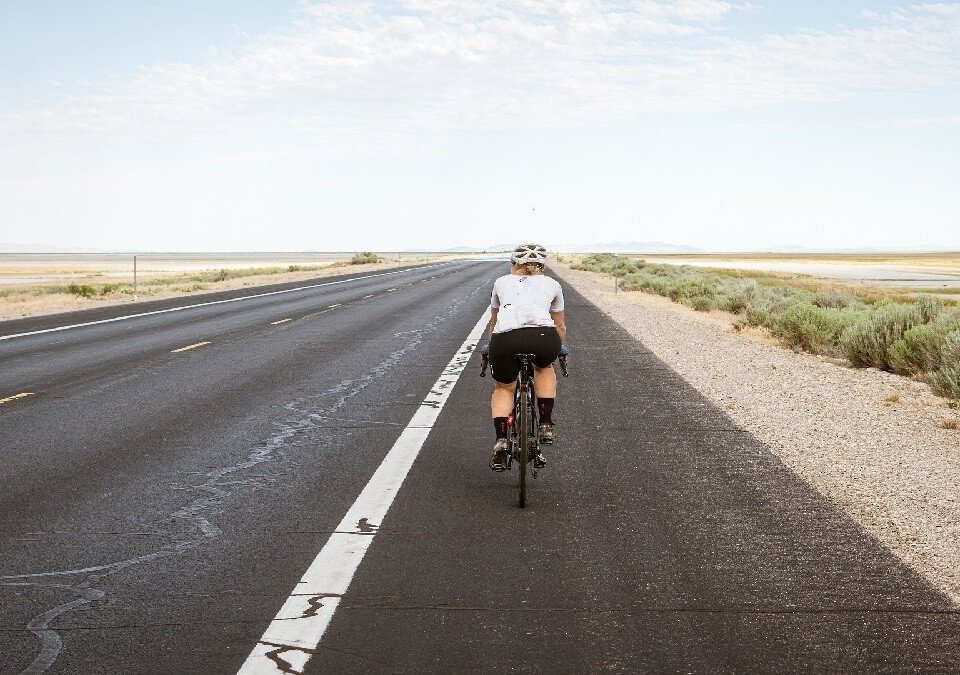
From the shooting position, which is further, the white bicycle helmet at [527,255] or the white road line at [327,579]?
the white bicycle helmet at [527,255]

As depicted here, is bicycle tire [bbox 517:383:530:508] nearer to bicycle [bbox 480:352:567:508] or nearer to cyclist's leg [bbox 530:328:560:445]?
bicycle [bbox 480:352:567:508]

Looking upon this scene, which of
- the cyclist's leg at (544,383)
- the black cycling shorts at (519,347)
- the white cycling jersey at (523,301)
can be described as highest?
the white cycling jersey at (523,301)

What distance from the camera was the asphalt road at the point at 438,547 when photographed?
452cm

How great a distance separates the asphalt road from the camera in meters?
4.52

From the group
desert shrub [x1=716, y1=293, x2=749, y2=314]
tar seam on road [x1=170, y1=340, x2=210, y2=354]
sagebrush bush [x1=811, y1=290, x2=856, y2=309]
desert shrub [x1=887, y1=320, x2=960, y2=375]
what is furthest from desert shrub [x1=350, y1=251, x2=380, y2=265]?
desert shrub [x1=887, y1=320, x2=960, y2=375]

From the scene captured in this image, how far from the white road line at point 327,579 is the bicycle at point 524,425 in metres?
0.93

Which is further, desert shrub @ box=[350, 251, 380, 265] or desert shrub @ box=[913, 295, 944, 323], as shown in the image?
desert shrub @ box=[350, 251, 380, 265]

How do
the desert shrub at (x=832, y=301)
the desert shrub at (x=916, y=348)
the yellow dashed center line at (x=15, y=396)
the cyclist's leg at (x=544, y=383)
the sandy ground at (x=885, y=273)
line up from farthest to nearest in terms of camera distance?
the sandy ground at (x=885, y=273)
the desert shrub at (x=832, y=301)
the desert shrub at (x=916, y=348)
the yellow dashed center line at (x=15, y=396)
the cyclist's leg at (x=544, y=383)

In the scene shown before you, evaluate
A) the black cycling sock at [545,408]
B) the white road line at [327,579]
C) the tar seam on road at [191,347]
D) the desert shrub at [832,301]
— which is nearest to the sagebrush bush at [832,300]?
the desert shrub at [832,301]

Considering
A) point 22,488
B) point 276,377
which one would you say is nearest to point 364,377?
point 276,377

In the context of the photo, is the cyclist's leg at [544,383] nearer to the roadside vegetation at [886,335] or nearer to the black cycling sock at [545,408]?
the black cycling sock at [545,408]

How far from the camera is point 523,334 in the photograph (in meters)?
7.34

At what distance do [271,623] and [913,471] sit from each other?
5918 mm

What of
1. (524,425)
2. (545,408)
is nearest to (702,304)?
(545,408)
